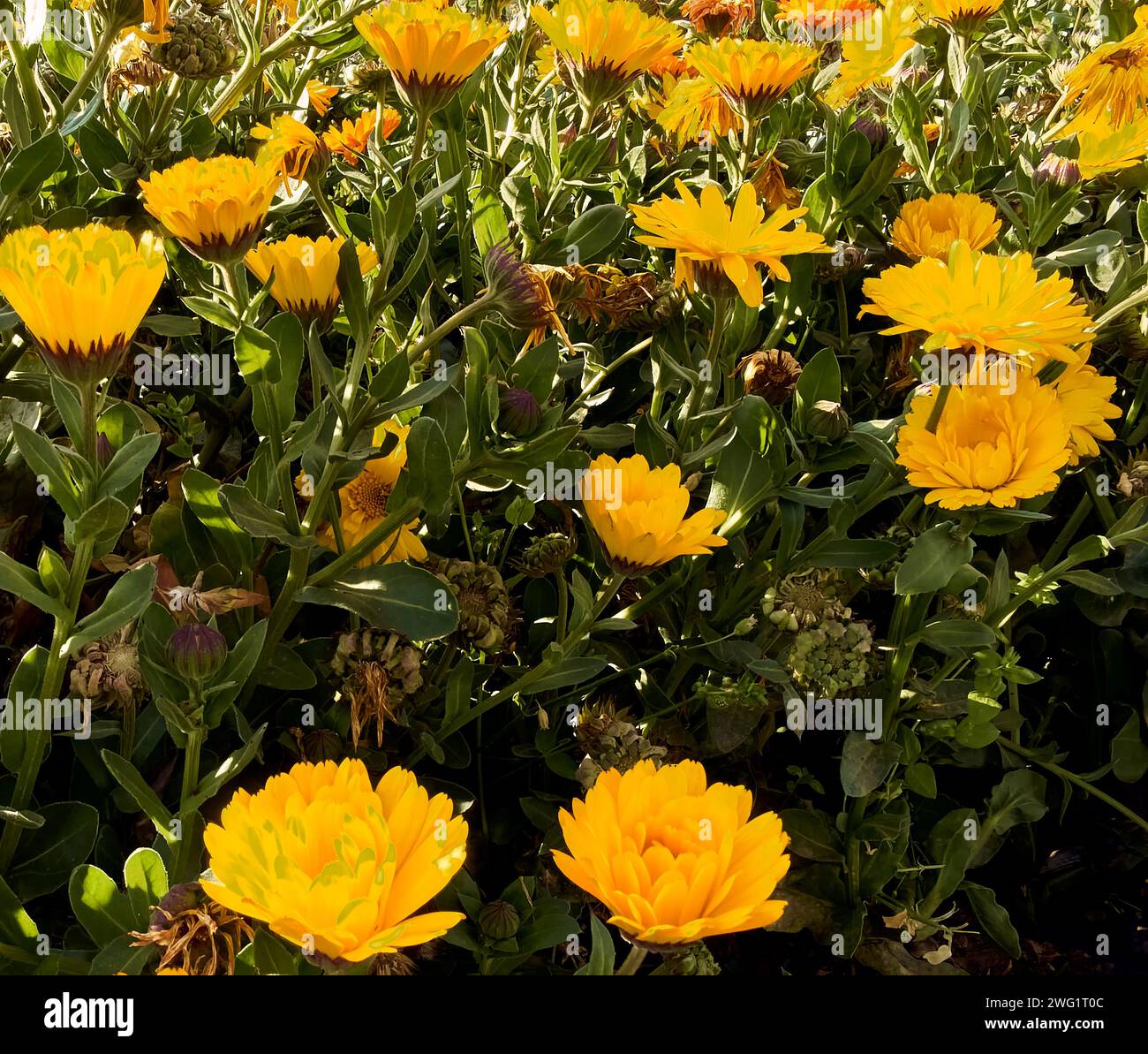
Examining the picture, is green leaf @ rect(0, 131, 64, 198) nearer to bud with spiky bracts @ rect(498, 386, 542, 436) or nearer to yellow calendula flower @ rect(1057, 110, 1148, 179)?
bud with spiky bracts @ rect(498, 386, 542, 436)

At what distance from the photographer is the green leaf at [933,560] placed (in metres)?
1.22

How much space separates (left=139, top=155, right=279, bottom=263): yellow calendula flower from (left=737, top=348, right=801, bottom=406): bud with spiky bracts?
62 cm

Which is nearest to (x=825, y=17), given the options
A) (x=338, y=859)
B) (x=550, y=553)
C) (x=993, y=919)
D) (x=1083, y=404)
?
(x=1083, y=404)

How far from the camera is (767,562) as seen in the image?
1.40 metres

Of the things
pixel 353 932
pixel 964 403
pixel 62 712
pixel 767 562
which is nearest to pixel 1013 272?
pixel 964 403

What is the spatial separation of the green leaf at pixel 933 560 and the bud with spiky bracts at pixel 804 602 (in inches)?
3.8

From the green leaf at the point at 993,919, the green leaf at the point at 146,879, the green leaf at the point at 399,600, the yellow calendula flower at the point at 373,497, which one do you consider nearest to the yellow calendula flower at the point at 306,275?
the yellow calendula flower at the point at 373,497

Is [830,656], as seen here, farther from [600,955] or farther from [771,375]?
[600,955]

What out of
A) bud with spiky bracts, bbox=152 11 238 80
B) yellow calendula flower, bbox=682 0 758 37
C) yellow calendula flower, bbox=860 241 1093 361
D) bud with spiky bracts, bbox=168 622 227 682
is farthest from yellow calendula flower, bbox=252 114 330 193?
yellow calendula flower, bbox=682 0 758 37

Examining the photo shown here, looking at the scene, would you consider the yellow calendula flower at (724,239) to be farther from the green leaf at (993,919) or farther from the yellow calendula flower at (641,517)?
the green leaf at (993,919)

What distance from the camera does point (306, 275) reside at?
1104 mm

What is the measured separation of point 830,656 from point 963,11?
3.48 ft
